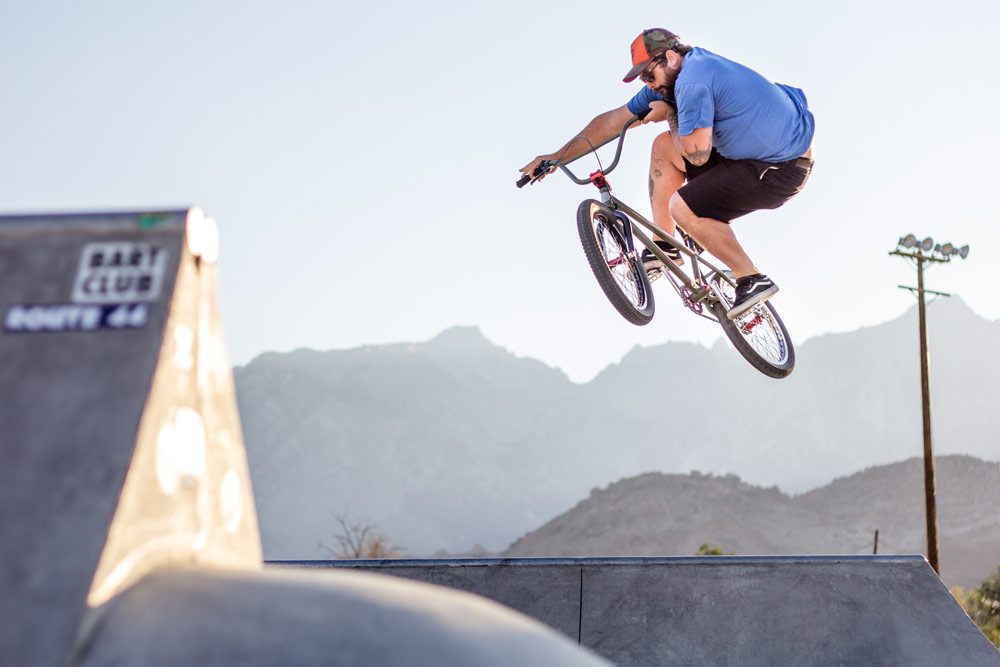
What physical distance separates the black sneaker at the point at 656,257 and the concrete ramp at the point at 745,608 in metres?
2.24

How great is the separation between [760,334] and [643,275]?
110 centimetres

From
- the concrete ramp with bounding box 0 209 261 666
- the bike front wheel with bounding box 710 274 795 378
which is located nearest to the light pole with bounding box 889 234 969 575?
the bike front wheel with bounding box 710 274 795 378

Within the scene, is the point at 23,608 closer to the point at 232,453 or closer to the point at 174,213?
the point at 232,453

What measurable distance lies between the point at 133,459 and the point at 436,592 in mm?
558

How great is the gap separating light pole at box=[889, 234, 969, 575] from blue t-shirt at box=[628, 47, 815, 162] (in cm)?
2419

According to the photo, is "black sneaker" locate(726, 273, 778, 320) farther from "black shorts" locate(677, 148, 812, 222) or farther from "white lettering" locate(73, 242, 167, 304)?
"white lettering" locate(73, 242, 167, 304)

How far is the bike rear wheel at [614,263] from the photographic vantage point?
695cm

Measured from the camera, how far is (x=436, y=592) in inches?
70.6

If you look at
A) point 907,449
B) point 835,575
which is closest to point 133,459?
point 835,575

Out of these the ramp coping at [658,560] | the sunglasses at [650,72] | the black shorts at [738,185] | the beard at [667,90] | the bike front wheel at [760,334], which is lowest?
the ramp coping at [658,560]

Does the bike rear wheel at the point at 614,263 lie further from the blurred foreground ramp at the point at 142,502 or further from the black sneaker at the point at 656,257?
the blurred foreground ramp at the point at 142,502

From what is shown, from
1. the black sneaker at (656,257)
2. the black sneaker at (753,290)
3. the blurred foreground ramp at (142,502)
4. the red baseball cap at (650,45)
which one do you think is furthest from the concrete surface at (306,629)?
the black sneaker at (656,257)

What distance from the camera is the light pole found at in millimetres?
29297

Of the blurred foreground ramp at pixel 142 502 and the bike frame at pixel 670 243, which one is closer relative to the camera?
the blurred foreground ramp at pixel 142 502
